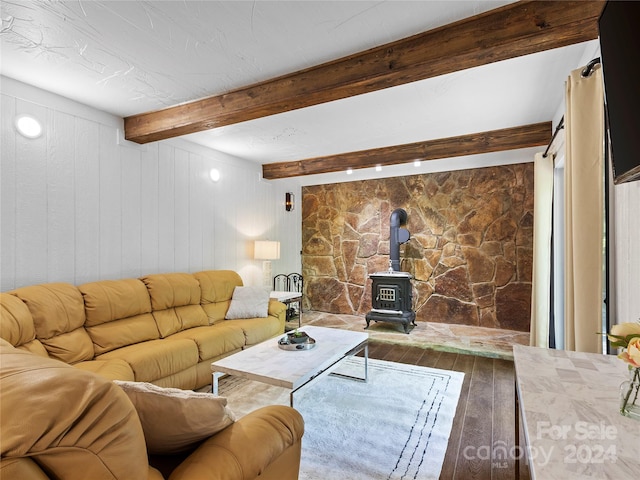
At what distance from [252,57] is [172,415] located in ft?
7.12

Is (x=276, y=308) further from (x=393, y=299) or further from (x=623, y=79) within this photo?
(x=623, y=79)

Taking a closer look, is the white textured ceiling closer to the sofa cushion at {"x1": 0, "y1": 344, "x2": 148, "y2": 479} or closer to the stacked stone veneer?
the stacked stone veneer

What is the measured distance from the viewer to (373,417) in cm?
248

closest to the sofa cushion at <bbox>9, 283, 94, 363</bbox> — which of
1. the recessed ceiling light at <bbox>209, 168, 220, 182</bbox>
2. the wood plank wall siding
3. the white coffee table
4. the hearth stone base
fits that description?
the white coffee table

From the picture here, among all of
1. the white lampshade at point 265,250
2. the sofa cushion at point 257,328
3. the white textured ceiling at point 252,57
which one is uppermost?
the white textured ceiling at point 252,57

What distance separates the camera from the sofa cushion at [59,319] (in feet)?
7.68

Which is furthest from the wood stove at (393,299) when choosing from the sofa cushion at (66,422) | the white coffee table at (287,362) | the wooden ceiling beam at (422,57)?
the sofa cushion at (66,422)

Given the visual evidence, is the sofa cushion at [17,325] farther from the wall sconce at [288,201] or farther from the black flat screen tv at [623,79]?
the wall sconce at [288,201]

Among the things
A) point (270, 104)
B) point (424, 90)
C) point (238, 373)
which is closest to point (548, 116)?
point (424, 90)

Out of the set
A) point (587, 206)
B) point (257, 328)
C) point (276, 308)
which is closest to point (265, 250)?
point (276, 308)

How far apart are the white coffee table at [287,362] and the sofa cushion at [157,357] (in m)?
0.54

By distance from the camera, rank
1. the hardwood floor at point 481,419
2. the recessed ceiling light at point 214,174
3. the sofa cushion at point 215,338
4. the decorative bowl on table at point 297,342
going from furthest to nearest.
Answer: the recessed ceiling light at point 214,174 → the sofa cushion at point 215,338 → the decorative bowl on table at point 297,342 → the hardwood floor at point 481,419

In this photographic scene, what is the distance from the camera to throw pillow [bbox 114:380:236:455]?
1.02 m

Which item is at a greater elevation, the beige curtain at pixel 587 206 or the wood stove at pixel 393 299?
the beige curtain at pixel 587 206
